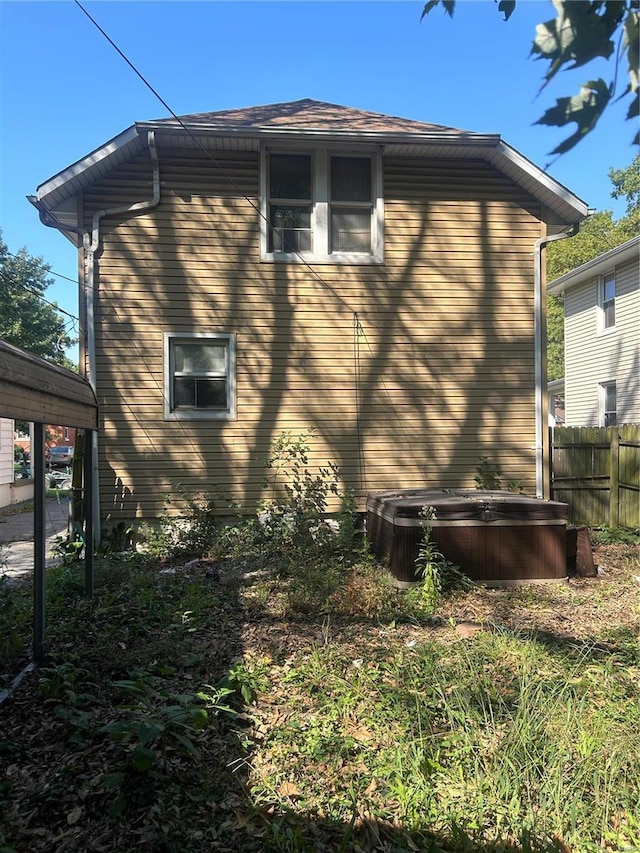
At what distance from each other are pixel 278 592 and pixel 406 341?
14.5 ft

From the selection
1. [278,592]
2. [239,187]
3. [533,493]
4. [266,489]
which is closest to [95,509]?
[266,489]

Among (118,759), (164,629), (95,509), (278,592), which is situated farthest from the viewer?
(95,509)

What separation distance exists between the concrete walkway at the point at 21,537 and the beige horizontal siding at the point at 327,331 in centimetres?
147

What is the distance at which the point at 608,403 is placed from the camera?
1614 cm

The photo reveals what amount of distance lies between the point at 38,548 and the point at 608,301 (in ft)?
53.3

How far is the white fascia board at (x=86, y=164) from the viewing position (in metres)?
7.36

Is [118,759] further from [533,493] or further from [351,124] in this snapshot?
[351,124]

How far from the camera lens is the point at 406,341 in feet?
27.7

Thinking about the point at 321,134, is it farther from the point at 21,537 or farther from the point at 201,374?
the point at 21,537

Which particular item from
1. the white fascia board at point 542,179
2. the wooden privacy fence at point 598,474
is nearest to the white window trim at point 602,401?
the wooden privacy fence at point 598,474

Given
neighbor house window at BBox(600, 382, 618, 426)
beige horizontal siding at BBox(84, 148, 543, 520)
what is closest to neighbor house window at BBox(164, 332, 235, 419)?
beige horizontal siding at BBox(84, 148, 543, 520)

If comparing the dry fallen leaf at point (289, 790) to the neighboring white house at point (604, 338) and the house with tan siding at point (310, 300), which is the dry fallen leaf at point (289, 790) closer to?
the house with tan siding at point (310, 300)

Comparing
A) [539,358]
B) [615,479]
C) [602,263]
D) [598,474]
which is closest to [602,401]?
[602,263]

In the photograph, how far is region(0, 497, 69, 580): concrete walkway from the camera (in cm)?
766
